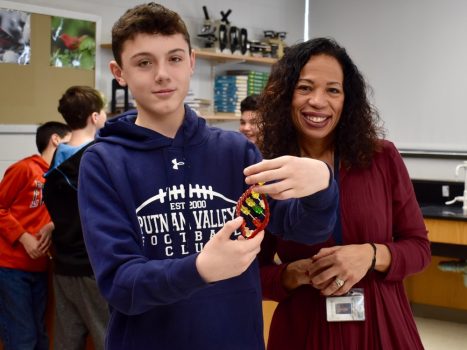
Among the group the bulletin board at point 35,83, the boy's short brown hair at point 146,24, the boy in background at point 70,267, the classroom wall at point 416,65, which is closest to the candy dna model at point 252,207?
the boy's short brown hair at point 146,24

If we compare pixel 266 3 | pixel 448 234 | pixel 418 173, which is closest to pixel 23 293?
pixel 448 234

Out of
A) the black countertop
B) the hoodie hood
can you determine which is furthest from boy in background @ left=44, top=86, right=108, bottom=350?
the black countertop

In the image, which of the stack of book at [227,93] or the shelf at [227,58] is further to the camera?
the stack of book at [227,93]

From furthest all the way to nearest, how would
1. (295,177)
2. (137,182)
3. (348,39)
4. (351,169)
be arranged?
1. (348,39)
2. (351,169)
3. (137,182)
4. (295,177)

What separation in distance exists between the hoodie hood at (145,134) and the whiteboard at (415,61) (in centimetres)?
489

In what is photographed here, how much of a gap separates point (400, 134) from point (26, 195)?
4.32m

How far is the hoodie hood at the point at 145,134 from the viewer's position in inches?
50.4

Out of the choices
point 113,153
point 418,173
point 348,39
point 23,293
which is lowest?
point 23,293

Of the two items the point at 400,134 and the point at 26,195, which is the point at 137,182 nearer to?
the point at 26,195

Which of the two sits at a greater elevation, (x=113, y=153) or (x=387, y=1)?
(x=387, y=1)

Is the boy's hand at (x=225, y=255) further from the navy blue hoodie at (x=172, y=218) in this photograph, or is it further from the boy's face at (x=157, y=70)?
the boy's face at (x=157, y=70)

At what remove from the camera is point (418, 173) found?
248 inches

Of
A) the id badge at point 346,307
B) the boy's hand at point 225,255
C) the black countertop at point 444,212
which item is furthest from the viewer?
the black countertop at point 444,212

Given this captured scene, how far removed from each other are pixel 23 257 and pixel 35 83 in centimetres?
199
